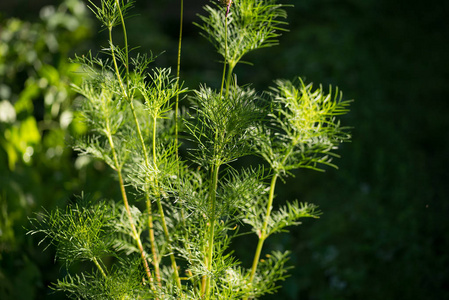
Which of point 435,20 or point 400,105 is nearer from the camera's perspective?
point 400,105

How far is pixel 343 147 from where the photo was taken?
227 centimetres

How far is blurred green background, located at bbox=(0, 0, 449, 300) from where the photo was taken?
1.68 meters

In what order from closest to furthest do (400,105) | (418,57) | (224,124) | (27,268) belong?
(224,124) < (27,268) < (400,105) < (418,57)

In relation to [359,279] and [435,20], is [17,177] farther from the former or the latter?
[435,20]

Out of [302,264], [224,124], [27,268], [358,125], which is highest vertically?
[224,124]

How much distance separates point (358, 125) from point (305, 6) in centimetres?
113

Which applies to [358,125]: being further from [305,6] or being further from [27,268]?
[27,268]

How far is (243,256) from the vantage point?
182cm

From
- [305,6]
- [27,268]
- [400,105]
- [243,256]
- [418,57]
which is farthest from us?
[305,6]

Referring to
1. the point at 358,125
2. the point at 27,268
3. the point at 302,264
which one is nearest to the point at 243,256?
the point at 302,264

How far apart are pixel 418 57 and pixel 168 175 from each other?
2357mm

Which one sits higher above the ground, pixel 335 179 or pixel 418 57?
pixel 418 57

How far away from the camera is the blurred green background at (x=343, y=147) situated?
66.0 inches

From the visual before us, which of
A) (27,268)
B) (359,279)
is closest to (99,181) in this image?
(27,268)
